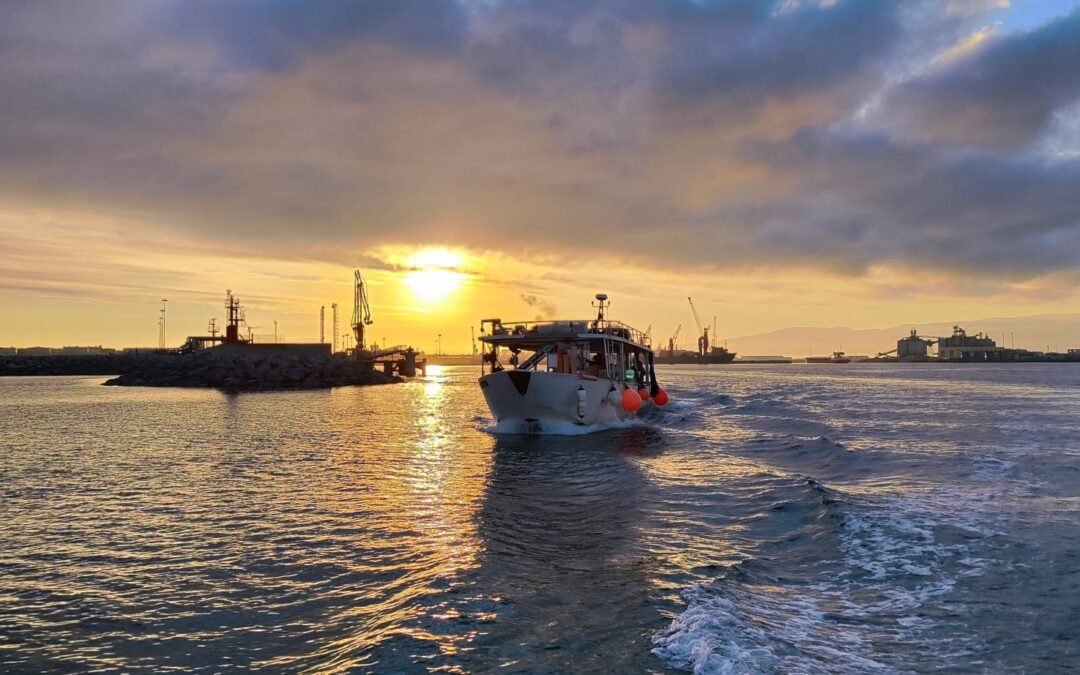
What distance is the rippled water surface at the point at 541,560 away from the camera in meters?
8.12

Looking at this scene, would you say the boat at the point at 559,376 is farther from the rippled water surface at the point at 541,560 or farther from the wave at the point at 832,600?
the wave at the point at 832,600

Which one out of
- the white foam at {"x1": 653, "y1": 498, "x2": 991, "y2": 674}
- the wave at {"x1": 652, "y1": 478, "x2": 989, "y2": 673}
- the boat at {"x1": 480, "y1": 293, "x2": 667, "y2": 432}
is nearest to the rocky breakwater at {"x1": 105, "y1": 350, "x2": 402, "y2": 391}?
the boat at {"x1": 480, "y1": 293, "x2": 667, "y2": 432}

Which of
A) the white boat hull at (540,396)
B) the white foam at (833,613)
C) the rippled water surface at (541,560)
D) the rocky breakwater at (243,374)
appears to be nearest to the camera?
the white foam at (833,613)

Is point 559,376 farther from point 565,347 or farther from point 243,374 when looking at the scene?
point 243,374

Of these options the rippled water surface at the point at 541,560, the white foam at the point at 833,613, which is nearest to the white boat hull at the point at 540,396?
the rippled water surface at the point at 541,560

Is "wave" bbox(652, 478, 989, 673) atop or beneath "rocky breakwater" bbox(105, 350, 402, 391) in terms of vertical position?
beneath

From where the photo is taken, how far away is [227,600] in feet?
32.2

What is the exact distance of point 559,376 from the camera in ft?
105

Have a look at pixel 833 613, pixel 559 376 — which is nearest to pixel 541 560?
pixel 833 613

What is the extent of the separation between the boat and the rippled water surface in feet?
20.4

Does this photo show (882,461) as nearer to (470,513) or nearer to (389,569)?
(470,513)

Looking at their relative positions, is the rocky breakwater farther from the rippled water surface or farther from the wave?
the wave

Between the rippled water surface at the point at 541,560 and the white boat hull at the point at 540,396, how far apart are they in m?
5.80

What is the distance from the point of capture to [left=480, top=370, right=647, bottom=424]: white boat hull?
32.0 metres
